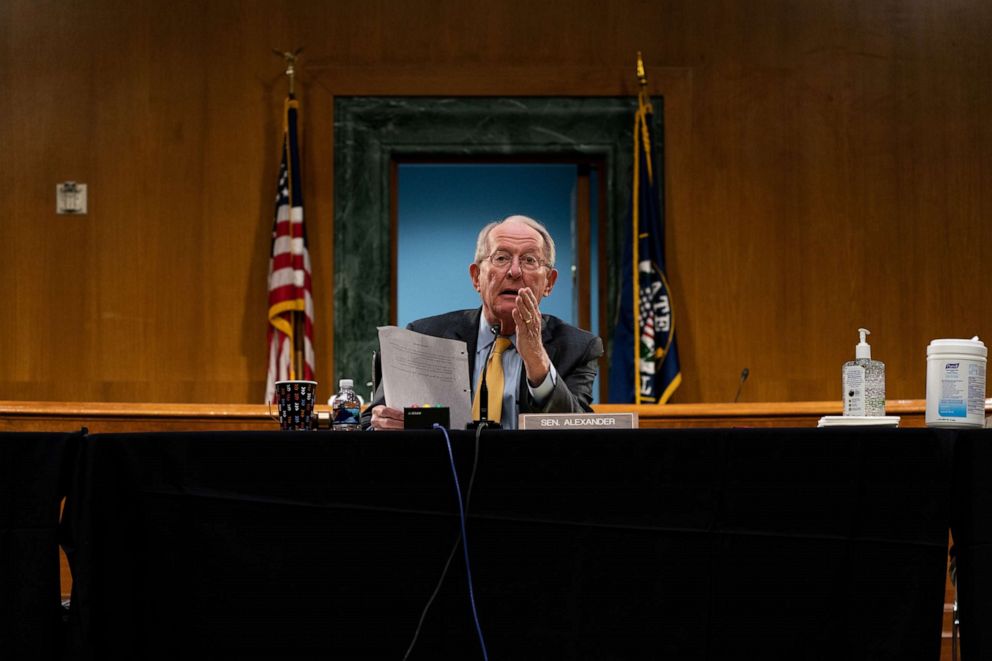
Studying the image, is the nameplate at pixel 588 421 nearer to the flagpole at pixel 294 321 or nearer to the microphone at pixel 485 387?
the microphone at pixel 485 387

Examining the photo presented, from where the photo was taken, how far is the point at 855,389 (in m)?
2.37

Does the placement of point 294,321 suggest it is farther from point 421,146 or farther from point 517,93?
point 517,93

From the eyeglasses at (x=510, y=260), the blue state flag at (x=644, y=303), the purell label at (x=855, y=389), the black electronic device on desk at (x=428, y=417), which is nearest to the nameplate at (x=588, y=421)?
the black electronic device on desk at (x=428, y=417)

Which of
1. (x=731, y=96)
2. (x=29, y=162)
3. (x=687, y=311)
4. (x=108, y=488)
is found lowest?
(x=108, y=488)

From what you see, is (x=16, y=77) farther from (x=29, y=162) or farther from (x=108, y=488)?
(x=108, y=488)

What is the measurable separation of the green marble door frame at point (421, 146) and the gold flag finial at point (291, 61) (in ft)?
0.82

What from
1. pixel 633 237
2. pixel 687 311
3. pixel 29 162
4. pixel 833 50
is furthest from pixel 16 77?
pixel 833 50

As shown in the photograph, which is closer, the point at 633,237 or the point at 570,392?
the point at 570,392

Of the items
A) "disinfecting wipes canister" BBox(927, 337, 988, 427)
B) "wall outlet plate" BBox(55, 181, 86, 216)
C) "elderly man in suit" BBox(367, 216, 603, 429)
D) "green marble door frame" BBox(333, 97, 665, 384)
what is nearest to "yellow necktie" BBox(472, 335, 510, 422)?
"elderly man in suit" BBox(367, 216, 603, 429)

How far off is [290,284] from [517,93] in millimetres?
1550

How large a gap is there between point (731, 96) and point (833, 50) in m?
0.61

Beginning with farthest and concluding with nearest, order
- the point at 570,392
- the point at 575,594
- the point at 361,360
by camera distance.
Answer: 1. the point at 361,360
2. the point at 570,392
3. the point at 575,594

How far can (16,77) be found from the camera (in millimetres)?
5590

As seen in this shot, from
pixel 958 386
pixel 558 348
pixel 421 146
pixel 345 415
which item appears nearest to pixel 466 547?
pixel 345 415
